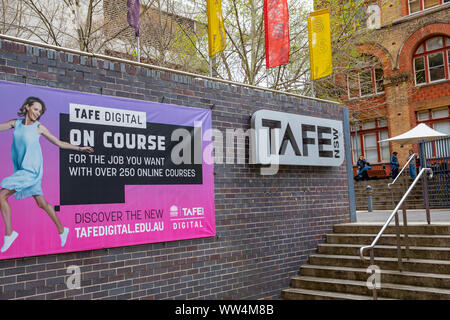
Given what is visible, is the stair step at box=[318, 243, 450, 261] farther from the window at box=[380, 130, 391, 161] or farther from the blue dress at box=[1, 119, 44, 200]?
the window at box=[380, 130, 391, 161]

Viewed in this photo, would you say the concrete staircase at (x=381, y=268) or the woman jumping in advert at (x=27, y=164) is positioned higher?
the woman jumping in advert at (x=27, y=164)

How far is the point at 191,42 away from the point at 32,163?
9.86m

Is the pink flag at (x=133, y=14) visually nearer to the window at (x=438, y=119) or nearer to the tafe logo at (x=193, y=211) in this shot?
the tafe logo at (x=193, y=211)

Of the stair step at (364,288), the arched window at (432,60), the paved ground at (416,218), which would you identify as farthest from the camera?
the arched window at (432,60)

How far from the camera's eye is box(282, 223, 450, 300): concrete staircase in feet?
20.8

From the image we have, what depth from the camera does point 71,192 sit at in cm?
534

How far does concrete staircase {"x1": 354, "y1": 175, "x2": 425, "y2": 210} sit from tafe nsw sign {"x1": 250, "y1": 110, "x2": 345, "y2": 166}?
26.5ft

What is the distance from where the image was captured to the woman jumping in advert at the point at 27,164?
15.9 ft

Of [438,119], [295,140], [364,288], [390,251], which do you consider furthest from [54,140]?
[438,119]

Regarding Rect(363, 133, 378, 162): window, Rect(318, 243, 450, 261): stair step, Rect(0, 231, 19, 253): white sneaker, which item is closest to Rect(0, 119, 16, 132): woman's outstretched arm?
Rect(0, 231, 19, 253): white sneaker

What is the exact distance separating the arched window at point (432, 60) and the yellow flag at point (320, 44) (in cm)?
1620

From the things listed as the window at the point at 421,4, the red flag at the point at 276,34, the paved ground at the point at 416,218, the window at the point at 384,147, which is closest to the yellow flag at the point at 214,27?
the red flag at the point at 276,34
